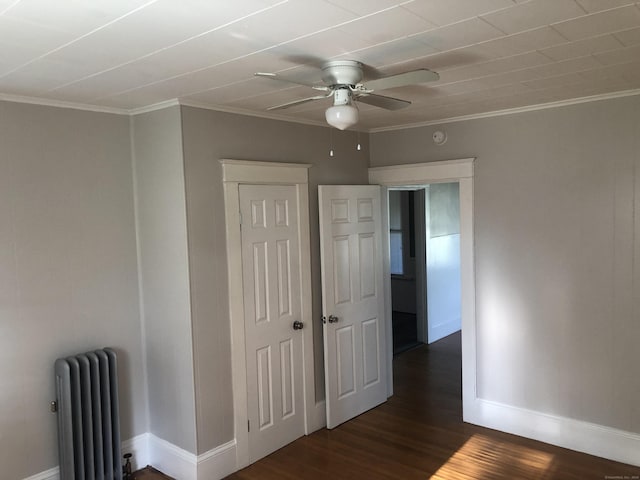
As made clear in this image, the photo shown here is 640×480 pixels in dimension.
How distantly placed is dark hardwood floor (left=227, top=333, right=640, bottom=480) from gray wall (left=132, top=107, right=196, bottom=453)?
0.68 meters

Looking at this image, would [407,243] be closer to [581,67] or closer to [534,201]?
[534,201]

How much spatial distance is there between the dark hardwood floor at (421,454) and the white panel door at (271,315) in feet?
0.73

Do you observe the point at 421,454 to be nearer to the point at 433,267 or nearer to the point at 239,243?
the point at 239,243

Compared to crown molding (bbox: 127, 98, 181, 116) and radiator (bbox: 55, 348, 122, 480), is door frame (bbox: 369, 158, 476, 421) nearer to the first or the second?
crown molding (bbox: 127, 98, 181, 116)

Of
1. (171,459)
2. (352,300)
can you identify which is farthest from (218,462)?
(352,300)

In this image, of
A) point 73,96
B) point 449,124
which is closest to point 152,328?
point 73,96

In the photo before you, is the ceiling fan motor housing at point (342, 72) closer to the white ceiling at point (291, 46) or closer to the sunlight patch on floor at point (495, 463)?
the white ceiling at point (291, 46)

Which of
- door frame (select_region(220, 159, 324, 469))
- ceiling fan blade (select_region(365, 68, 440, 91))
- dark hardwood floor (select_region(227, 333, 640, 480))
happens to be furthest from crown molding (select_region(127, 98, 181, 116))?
dark hardwood floor (select_region(227, 333, 640, 480))

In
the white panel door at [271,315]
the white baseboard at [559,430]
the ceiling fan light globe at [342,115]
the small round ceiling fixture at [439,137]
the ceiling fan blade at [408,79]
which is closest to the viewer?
the ceiling fan blade at [408,79]

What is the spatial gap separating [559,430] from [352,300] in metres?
1.84

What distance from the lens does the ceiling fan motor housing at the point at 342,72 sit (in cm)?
239

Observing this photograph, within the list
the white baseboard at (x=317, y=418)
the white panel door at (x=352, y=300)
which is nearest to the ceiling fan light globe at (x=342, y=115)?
the white panel door at (x=352, y=300)

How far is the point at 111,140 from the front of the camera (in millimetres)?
3490

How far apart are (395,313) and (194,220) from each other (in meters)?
5.35
